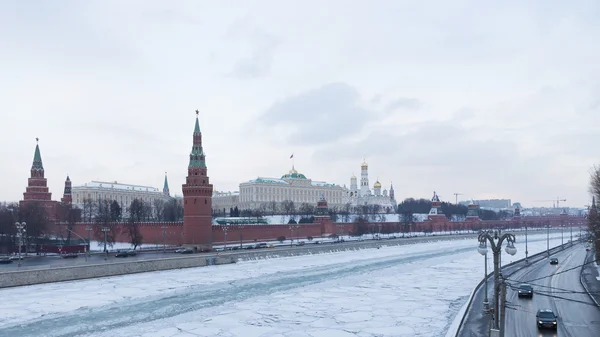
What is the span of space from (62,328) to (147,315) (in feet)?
11.3

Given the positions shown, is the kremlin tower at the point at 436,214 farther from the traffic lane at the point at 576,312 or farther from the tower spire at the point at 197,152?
the traffic lane at the point at 576,312

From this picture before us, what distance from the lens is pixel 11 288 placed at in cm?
3033

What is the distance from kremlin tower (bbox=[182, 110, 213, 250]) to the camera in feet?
177

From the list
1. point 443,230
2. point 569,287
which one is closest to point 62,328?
point 569,287

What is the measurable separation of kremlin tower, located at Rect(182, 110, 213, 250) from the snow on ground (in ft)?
45.2

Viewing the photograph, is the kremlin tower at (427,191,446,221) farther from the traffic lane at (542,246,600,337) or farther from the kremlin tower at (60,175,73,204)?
the traffic lane at (542,246,600,337)

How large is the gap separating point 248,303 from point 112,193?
11459 centimetres

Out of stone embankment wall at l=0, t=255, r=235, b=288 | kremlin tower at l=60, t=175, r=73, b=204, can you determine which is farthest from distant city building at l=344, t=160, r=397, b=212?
stone embankment wall at l=0, t=255, r=235, b=288

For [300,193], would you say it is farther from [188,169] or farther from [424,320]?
[424,320]

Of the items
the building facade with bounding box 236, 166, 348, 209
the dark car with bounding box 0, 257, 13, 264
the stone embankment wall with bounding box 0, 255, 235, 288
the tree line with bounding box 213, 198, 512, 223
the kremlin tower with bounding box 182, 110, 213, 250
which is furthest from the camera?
the building facade with bounding box 236, 166, 348, 209

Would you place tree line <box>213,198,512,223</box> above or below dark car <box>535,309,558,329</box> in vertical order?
above

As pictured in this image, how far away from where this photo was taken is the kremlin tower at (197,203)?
177ft

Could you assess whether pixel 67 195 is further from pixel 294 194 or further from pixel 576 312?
pixel 294 194

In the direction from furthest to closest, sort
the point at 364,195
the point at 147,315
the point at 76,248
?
the point at 364,195, the point at 76,248, the point at 147,315
